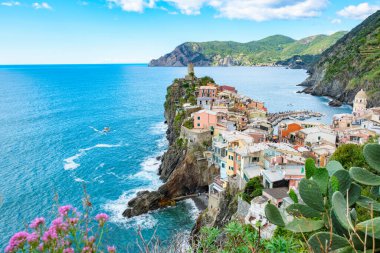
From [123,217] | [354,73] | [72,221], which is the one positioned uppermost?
[72,221]

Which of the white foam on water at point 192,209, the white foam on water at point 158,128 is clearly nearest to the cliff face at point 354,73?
the white foam on water at point 158,128

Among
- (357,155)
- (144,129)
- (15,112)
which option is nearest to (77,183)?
(144,129)

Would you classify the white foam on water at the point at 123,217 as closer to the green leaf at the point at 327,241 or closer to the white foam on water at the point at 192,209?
the white foam on water at the point at 192,209

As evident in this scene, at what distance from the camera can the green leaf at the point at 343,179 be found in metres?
4.97

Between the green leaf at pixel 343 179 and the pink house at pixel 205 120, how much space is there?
1486 inches

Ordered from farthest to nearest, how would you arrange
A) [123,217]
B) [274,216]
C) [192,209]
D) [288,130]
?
[288,130] → [192,209] → [123,217] → [274,216]

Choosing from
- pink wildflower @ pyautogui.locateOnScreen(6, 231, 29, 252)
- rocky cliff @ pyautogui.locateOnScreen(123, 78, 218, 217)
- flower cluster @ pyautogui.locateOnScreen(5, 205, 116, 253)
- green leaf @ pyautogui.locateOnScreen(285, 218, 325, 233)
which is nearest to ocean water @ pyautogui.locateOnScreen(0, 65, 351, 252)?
rocky cliff @ pyautogui.locateOnScreen(123, 78, 218, 217)

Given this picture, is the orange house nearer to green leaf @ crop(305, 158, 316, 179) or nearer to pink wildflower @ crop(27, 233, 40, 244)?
green leaf @ crop(305, 158, 316, 179)

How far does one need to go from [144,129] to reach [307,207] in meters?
63.6

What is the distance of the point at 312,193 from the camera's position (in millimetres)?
4766

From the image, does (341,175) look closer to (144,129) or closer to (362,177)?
(362,177)

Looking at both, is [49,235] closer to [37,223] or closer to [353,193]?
[37,223]

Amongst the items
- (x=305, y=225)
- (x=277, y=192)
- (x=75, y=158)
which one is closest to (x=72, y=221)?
(x=305, y=225)

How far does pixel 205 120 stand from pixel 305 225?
3822cm
